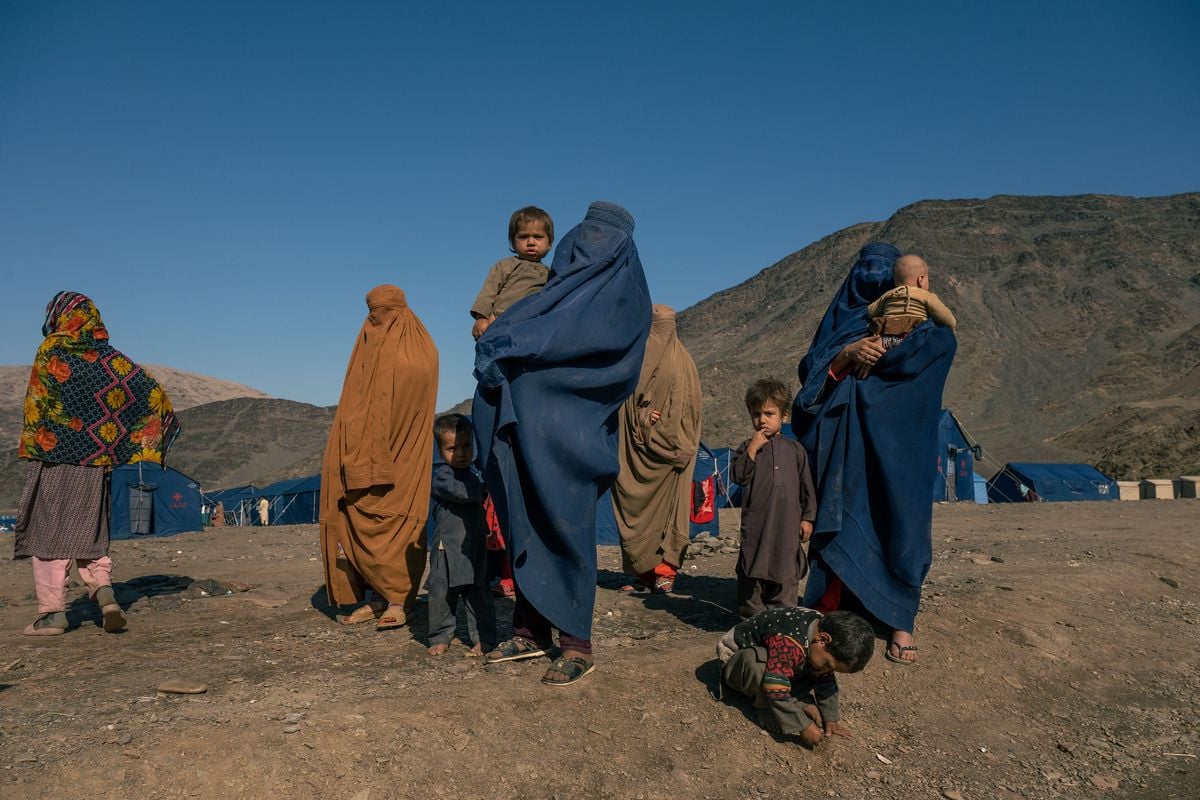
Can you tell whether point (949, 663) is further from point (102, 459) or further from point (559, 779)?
point (102, 459)

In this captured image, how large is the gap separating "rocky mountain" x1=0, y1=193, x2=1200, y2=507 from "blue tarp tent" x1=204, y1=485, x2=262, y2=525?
21.5m

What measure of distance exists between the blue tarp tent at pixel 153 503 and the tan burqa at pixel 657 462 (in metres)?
12.9

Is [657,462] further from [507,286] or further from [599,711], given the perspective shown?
[599,711]

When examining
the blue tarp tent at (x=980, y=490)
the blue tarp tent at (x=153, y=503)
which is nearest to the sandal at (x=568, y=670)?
the blue tarp tent at (x=153, y=503)

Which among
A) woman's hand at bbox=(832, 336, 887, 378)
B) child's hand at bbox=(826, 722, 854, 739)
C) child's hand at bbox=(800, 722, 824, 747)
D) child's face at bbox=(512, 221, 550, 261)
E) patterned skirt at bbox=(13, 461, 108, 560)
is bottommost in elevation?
child's hand at bbox=(826, 722, 854, 739)

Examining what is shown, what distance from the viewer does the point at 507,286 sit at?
4.50 metres

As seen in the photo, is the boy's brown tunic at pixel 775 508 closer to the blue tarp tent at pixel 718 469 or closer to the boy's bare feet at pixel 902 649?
the boy's bare feet at pixel 902 649

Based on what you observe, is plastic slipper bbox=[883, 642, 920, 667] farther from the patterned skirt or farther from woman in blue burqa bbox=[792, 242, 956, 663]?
the patterned skirt

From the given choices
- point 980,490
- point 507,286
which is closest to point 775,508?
point 507,286

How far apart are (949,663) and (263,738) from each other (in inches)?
114

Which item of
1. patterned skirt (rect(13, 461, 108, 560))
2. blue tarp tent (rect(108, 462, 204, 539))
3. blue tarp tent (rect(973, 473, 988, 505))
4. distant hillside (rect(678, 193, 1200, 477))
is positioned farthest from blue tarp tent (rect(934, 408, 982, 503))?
patterned skirt (rect(13, 461, 108, 560))

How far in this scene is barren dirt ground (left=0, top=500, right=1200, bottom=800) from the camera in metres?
2.82

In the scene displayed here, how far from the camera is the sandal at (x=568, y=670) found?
350cm

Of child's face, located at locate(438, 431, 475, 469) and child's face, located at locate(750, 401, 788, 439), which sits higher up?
child's face, located at locate(750, 401, 788, 439)
